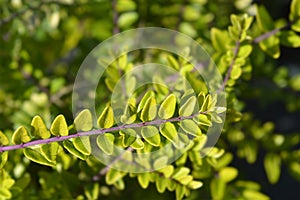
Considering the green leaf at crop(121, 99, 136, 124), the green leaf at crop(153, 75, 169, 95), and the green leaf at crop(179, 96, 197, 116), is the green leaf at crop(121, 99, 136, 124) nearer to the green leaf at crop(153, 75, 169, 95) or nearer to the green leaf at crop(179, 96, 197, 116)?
the green leaf at crop(179, 96, 197, 116)

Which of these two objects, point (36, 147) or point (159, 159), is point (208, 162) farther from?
point (36, 147)

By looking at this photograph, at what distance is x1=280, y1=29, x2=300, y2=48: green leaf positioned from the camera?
0.91 metres

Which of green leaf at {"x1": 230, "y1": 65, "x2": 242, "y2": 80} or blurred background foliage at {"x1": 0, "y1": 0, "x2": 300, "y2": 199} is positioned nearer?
green leaf at {"x1": 230, "y1": 65, "x2": 242, "y2": 80}

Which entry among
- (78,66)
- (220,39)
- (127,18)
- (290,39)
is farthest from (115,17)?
(290,39)

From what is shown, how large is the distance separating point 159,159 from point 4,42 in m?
0.49

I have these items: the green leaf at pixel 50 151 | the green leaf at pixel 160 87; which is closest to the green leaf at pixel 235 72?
the green leaf at pixel 160 87

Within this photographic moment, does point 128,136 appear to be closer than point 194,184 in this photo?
Yes

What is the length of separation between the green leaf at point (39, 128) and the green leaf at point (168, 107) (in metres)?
0.15

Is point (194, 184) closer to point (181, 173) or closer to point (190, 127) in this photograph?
point (181, 173)

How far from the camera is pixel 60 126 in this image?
66 cm

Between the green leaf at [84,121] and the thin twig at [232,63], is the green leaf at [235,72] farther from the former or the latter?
the green leaf at [84,121]

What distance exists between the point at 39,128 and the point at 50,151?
0.03 metres

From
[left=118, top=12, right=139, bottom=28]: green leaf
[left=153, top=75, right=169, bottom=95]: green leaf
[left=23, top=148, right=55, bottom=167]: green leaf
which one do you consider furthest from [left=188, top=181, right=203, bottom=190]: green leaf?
[left=118, top=12, right=139, bottom=28]: green leaf

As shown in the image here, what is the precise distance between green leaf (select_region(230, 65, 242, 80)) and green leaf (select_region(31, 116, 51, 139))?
0.33 meters
